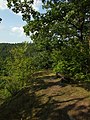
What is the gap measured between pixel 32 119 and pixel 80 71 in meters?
7.07

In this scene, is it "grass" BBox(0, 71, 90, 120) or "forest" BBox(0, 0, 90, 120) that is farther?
"forest" BBox(0, 0, 90, 120)

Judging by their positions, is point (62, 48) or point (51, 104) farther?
point (62, 48)

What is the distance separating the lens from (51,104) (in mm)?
17719

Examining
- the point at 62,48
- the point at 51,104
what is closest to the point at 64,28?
the point at 62,48

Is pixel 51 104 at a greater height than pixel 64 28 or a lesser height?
lesser

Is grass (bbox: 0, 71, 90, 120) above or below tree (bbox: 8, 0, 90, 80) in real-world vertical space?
below

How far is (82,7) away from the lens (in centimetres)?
1952

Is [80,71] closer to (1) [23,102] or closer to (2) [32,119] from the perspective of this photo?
(1) [23,102]

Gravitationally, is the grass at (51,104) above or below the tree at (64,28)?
below

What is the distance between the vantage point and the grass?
621 inches

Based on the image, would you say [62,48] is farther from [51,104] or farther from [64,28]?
[51,104]

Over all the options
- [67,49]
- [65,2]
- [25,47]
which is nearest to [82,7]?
[65,2]

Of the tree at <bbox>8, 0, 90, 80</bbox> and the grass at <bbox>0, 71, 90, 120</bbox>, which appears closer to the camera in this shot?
the grass at <bbox>0, 71, 90, 120</bbox>

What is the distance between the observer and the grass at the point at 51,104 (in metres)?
15.8
